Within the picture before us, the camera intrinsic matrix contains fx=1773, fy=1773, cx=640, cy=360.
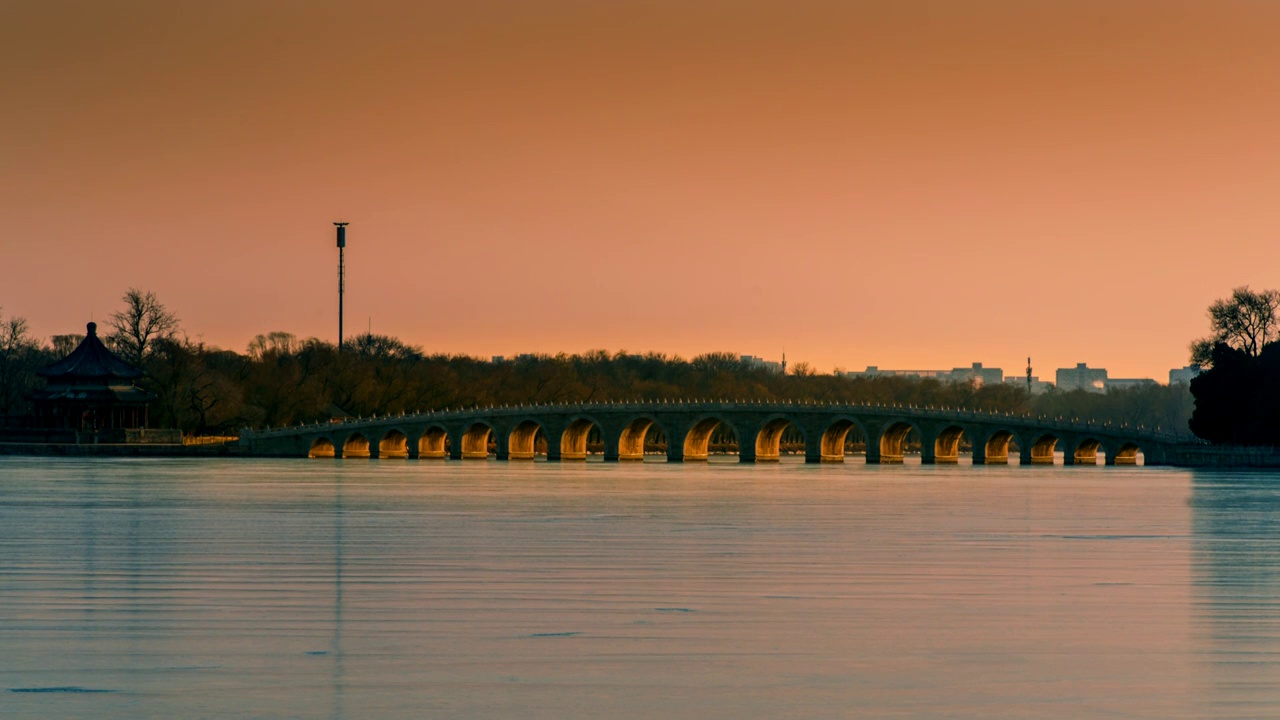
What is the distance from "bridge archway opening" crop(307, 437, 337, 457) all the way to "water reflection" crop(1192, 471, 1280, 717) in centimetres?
7752

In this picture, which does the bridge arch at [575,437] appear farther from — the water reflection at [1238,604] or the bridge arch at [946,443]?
the water reflection at [1238,604]

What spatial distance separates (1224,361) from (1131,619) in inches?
2949

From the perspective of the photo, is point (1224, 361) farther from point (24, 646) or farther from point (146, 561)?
point (24, 646)

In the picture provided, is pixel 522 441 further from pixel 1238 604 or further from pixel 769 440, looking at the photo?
pixel 1238 604

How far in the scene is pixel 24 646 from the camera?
690 inches

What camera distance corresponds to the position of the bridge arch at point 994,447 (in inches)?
4225

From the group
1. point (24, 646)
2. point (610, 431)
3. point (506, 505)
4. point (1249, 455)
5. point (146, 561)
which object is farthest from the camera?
point (610, 431)

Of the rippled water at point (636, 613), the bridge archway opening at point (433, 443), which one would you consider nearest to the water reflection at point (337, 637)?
the rippled water at point (636, 613)

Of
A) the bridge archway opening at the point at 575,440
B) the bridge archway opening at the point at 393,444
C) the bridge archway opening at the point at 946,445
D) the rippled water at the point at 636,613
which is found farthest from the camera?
the bridge archway opening at the point at 393,444

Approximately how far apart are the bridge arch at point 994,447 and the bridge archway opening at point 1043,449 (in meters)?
1.12

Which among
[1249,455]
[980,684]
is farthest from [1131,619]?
[1249,455]

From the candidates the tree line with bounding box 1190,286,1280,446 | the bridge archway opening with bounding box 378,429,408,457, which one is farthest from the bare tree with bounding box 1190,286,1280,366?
the bridge archway opening with bounding box 378,429,408,457

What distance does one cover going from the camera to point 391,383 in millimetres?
134500

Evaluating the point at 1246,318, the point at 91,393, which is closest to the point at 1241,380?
the point at 1246,318
